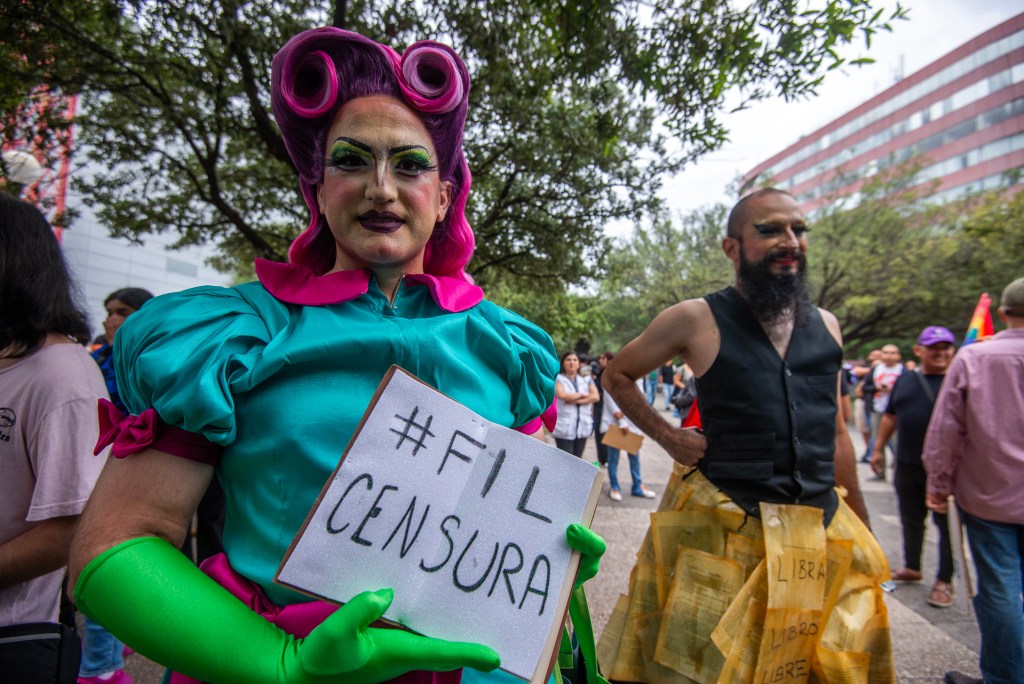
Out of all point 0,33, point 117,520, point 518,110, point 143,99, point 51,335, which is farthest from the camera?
point 143,99

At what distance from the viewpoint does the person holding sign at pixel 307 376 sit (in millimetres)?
771

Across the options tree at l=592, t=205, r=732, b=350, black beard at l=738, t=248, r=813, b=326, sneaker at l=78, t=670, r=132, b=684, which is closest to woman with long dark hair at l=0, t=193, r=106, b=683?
sneaker at l=78, t=670, r=132, b=684

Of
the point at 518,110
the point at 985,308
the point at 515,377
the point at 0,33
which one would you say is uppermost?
the point at 518,110

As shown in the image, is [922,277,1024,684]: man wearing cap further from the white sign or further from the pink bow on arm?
the pink bow on arm

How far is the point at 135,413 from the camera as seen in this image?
3.19ft

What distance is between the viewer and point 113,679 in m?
2.67

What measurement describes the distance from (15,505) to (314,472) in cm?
109

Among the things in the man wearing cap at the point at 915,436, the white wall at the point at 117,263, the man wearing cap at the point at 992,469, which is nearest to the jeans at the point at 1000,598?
the man wearing cap at the point at 992,469

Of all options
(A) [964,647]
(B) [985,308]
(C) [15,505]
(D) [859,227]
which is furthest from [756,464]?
(D) [859,227]

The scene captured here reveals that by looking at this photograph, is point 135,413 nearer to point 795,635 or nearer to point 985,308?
point 795,635

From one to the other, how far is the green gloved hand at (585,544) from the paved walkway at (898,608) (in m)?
2.93

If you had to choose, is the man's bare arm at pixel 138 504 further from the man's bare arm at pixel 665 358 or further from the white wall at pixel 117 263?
the white wall at pixel 117 263

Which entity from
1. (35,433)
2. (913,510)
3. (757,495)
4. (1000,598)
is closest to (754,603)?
(757,495)

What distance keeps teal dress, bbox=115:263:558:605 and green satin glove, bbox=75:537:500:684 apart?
13 cm
